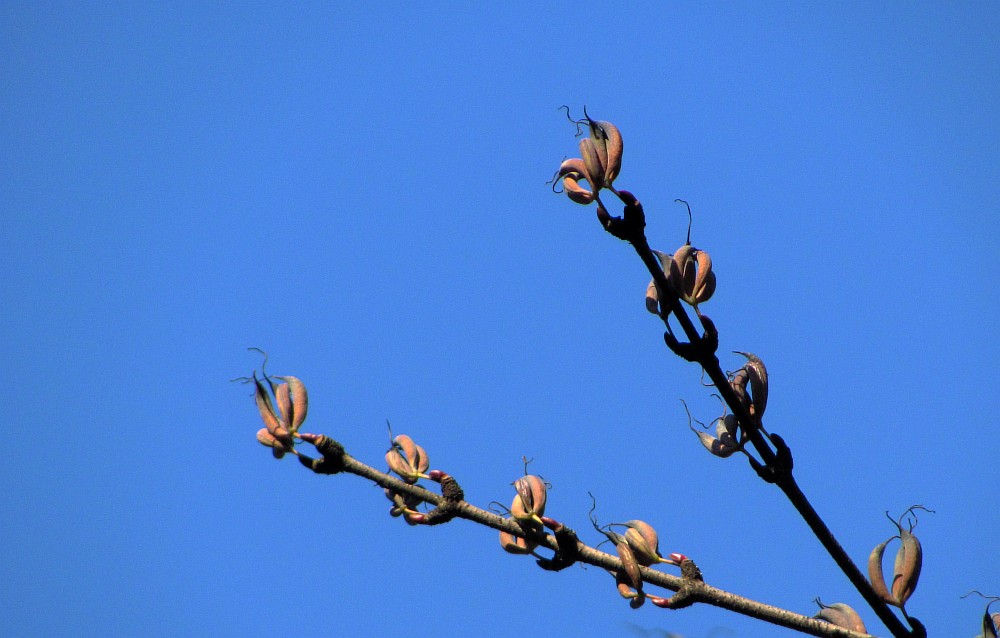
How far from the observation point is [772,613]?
227 centimetres

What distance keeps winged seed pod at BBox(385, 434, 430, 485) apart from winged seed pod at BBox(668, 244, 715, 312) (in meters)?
0.89

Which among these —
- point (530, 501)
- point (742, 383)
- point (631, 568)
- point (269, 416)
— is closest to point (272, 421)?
point (269, 416)

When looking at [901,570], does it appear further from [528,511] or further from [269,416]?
[269,416]

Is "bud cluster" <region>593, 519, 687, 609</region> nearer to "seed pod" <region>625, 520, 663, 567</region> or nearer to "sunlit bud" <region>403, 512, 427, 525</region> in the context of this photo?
"seed pod" <region>625, 520, 663, 567</region>

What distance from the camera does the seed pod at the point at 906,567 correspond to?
2.44 metres

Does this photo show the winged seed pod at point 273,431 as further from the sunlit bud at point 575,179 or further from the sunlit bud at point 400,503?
the sunlit bud at point 575,179

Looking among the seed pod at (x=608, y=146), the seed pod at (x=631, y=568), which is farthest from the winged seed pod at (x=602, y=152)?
the seed pod at (x=631, y=568)

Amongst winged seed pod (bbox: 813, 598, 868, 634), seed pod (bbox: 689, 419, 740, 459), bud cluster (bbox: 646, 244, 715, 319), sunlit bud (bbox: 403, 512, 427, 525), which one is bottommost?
sunlit bud (bbox: 403, 512, 427, 525)

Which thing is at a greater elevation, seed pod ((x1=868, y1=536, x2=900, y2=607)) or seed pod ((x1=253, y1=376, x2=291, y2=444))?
seed pod ((x1=868, y1=536, x2=900, y2=607))

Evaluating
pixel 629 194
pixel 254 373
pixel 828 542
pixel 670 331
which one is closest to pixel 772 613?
pixel 828 542

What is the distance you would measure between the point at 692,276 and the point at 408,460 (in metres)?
0.98

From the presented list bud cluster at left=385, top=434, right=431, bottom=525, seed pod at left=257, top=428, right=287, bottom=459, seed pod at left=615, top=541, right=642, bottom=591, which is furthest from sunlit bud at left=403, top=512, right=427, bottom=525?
seed pod at left=615, top=541, right=642, bottom=591

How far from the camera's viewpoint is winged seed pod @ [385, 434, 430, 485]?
260cm

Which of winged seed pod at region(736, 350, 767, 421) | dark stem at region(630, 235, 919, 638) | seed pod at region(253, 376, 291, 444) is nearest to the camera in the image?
dark stem at region(630, 235, 919, 638)
